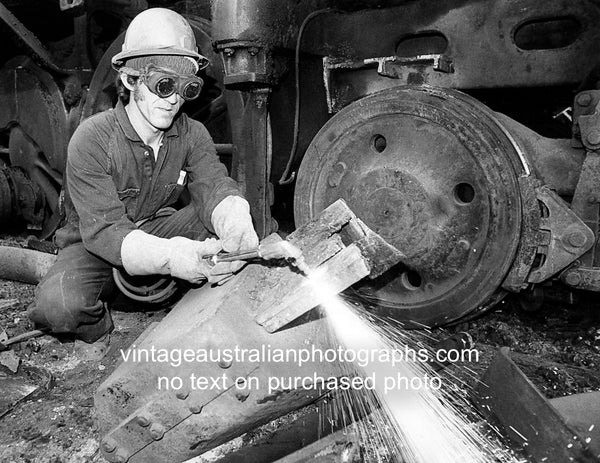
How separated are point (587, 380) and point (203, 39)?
102 inches

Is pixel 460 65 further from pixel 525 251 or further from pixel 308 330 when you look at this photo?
pixel 308 330

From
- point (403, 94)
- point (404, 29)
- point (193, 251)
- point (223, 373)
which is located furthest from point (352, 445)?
point (404, 29)

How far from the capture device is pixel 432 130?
2.20 meters

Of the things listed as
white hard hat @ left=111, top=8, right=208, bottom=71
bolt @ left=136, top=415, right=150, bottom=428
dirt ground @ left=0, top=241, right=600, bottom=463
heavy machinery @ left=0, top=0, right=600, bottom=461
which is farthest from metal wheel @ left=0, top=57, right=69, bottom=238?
bolt @ left=136, top=415, right=150, bottom=428

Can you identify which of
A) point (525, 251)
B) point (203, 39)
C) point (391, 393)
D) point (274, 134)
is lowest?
point (391, 393)

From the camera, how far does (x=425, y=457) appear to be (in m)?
1.71

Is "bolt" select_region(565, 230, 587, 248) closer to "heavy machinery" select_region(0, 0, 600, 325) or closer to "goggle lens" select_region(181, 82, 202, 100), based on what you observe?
"heavy machinery" select_region(0, 0, 600, 325)

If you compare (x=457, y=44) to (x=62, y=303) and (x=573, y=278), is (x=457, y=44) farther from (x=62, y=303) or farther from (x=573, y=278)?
(x=62, y=303)

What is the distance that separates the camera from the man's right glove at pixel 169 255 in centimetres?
188

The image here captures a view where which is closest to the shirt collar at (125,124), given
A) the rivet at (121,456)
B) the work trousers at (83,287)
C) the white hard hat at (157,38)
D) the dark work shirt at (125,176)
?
the dark work shirt at (125,176)

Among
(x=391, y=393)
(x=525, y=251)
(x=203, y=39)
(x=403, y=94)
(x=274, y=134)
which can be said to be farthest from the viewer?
(x=203, y=39)

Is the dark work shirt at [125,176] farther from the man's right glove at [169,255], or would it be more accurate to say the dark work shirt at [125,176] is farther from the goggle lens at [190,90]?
the goggle lens at [190,90]

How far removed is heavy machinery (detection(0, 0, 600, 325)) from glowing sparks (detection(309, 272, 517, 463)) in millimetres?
449

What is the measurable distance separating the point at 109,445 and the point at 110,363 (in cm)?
95
